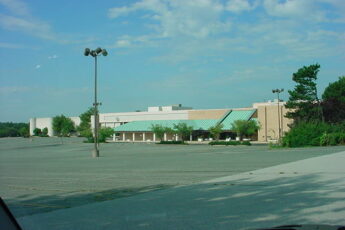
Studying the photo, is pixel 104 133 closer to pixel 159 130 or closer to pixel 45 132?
pixel 159 130

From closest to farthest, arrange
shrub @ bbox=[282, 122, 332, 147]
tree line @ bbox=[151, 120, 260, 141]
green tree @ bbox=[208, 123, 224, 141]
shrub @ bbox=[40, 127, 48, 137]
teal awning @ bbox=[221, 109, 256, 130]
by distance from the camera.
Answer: shrub @ bbox=[282, 122, 332, 147]
tree line @ bbox=[151, 120, 260, 141]
green tree @ bbox=[208, 123, 224, 141]
teal awning @ bbox=[221, 109, 256, 130]
shrub @ bbox=[40, 127, 48, 137]

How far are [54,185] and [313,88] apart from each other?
2279 inches

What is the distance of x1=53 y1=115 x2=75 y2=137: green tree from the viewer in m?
126

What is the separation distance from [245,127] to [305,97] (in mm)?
15376

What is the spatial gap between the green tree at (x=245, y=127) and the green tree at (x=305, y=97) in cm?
1157

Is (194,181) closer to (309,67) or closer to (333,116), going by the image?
(309,67)

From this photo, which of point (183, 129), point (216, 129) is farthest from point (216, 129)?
point (183, 129)

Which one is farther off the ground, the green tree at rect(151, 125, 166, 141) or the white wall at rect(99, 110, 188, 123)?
the white wall at rect(99, 110, 188, 123)

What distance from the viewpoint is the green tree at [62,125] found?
125625mm

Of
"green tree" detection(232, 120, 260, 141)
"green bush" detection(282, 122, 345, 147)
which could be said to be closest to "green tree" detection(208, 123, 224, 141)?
"green tree" detection(232, 120, 260, 141)

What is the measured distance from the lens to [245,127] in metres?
79.6

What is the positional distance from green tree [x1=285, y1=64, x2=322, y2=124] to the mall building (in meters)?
Result: 5.13

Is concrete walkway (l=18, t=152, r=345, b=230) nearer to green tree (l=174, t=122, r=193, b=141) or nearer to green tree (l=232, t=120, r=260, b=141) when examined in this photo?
green tree (l=232, t=120, r=260, b=141)

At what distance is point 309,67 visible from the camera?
6625 centimetres
